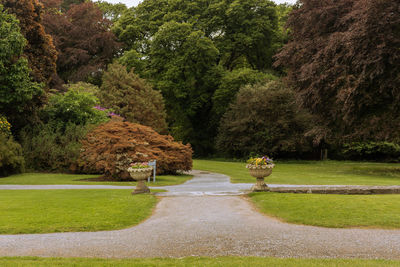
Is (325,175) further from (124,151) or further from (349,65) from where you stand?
(124,151)

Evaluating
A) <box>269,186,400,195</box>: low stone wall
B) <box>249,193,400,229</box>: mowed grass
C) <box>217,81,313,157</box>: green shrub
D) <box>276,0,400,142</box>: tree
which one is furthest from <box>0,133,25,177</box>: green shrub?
<box>217,81,313,157</box>: green shrub

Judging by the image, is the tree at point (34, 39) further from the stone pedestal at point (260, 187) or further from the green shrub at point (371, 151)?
the green shrub at point (371, 151)

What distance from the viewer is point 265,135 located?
106ft

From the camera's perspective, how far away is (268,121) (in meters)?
32.3

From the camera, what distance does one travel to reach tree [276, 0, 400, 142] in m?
18.9

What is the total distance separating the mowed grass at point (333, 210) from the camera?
791 centimetres

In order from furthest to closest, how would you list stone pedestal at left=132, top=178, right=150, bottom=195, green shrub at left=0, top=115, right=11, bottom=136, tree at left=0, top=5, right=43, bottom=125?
green shrub at left=0, top=115, right=11, bottom=136, tree at left=0, top=5, right=43, bottom=125, stone pedestal at left=132, top=178, right=150, bottom=195

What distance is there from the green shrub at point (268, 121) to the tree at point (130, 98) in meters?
7.48

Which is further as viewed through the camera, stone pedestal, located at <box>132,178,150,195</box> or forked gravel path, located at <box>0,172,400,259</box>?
stone pedestal, located at <box>132,178,150,195</box>

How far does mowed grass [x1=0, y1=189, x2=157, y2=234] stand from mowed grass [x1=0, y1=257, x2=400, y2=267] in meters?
2.17

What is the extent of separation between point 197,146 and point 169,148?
21.4 m

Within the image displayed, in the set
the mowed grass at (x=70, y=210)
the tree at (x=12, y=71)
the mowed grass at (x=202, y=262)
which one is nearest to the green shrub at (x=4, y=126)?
the tree at (x=12, y=71)

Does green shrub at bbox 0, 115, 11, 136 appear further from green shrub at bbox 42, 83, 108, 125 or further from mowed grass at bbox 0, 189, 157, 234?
mowed grass at bbox 0, 189, 157, 234

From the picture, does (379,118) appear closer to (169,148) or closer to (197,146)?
(169,148)
